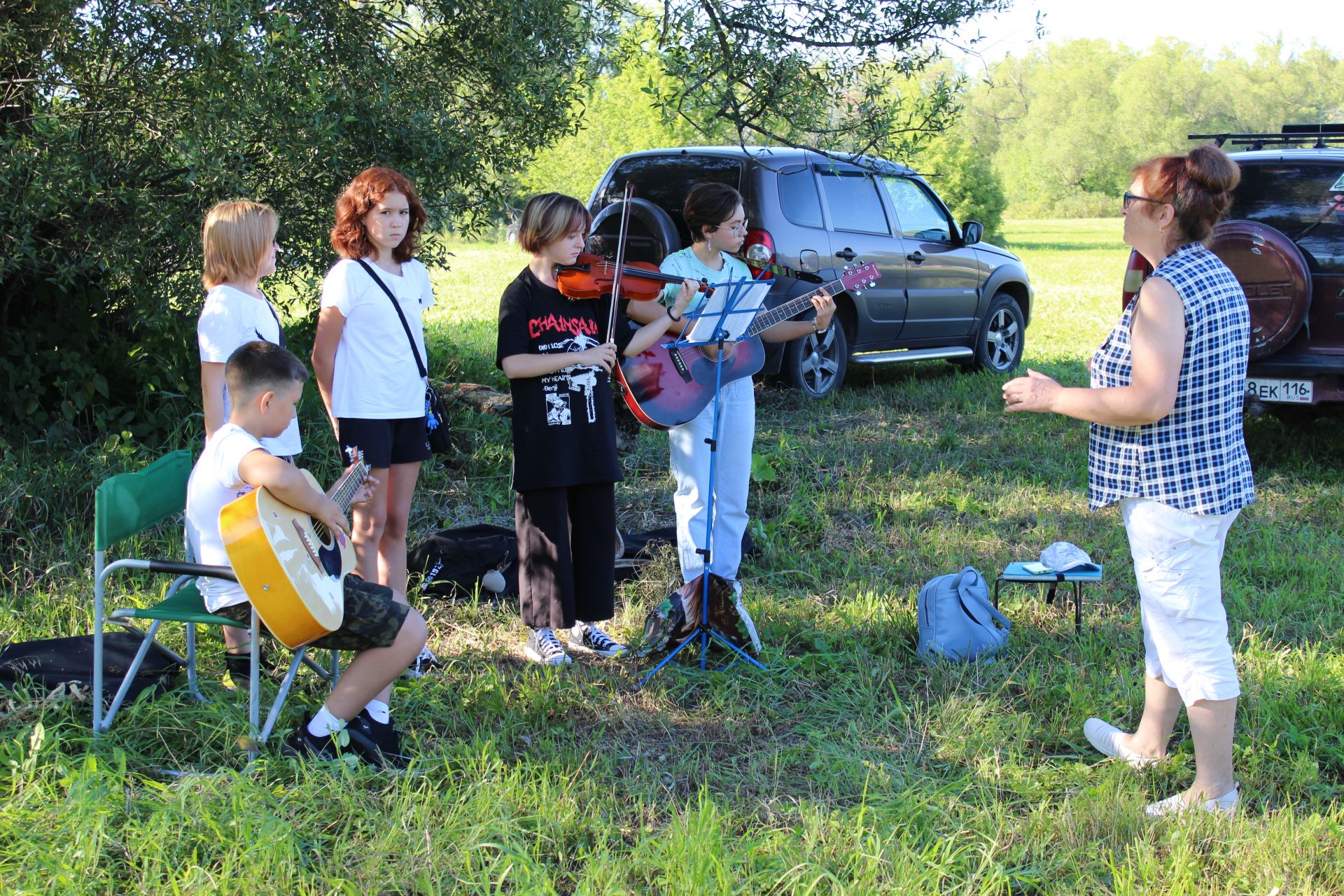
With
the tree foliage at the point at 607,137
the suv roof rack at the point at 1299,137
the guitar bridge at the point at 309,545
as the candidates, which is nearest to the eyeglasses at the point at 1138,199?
the guitar bridge at the point at 309,545

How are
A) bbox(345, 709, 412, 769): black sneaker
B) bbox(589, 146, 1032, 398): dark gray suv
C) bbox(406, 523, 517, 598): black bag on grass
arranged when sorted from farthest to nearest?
bbox(589, 146, 1032, 398): dark gray suv < bbox(406, 523, 517, 598): black bag on grass < bbox(345, 709, 412, 769): black sneaker

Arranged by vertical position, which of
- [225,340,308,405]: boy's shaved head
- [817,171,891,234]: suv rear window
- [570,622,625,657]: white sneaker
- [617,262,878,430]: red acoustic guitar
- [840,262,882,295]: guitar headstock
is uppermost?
[817,171,891,234]: suv rear window

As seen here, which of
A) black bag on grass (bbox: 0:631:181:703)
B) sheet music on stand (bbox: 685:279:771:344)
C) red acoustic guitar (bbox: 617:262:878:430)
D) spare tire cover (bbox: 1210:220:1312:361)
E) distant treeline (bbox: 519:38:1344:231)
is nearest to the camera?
black bag on grass (bbox: 0:631:181:703)

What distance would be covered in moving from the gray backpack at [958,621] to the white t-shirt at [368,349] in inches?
83.5

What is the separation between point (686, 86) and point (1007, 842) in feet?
12.3

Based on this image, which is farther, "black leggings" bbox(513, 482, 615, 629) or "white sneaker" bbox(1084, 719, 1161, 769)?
"black leggings" bbox(513, 482, 615, 629)

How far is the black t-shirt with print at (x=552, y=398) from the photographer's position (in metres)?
3.99

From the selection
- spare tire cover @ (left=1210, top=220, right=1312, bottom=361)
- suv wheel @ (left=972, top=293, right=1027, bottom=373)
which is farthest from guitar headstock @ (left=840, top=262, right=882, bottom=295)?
suv wheel @ (left=972, top=293, right=1027, bottom=373)

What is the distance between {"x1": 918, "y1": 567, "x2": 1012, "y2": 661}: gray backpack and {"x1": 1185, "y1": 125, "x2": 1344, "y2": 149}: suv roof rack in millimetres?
3645

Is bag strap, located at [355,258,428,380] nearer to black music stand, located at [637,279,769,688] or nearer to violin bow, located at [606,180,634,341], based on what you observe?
violin bow, located at [606,180,634,341]

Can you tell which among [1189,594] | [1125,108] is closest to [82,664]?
[1189,594]

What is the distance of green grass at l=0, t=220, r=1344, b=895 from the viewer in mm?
2781

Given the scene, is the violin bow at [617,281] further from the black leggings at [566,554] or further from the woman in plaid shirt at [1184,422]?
the woman in plaid shirt at [1184,422]

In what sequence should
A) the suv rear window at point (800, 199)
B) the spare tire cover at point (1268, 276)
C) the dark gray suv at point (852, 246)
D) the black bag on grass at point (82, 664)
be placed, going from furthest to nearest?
the suv rear window at point (800, 199) < the dark gray suv at point (852, 246) < the spare tire cover at point (1268, 276) < the black bag on grass at point (82, 664)
